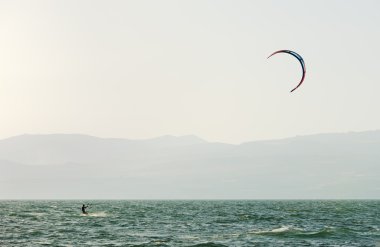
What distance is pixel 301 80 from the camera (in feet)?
153

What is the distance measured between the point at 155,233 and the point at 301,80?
21.2 m

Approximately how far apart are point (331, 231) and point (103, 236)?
22.6 metres

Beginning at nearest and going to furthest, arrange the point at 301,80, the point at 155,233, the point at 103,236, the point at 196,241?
the point at 301,80 < the point at 196,241 < the point at 103,236 < the point at 155,233

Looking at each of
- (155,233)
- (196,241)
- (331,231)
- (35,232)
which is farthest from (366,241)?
(35,232)

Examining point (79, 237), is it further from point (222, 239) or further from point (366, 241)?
point (366, 241)

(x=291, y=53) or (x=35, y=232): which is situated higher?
(x=291, y=53)

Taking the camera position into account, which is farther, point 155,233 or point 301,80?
point 155,233

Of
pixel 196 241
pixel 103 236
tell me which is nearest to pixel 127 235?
pixel 103 236

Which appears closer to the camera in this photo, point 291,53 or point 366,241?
point 291,53

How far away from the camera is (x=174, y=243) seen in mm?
48375

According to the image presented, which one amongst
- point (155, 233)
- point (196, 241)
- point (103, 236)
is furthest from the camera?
point (155, 233)

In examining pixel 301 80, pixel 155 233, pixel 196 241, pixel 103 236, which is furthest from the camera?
pixel 155 233

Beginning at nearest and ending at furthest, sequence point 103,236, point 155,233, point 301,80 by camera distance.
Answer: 1. point 301,80
2. point 103,236
3. point 155,233

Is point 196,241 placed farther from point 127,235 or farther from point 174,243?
point 127,235
